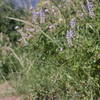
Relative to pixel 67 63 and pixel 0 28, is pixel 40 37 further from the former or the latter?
pixel 0 28

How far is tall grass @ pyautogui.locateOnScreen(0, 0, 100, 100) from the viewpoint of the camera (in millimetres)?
4090

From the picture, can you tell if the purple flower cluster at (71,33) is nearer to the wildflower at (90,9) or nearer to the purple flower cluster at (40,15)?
the wildflower at (90,9)

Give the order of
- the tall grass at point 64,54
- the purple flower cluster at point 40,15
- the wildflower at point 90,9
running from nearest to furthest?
the tall grass at point 64,54, the wildflower at point 90,9, the purple flower cluster at point 40,15

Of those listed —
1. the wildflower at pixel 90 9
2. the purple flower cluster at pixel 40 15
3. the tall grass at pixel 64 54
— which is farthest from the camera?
the purple flower cluster at pixel 40 15

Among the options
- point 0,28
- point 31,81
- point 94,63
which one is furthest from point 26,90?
point 0,28

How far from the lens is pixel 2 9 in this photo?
10.1 metres

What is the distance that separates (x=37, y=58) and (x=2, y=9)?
5662mm

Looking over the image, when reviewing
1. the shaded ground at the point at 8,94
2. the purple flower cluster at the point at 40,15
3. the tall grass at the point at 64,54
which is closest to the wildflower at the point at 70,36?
the tall grass at the point at 64,54

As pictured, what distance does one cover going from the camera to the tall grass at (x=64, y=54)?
4090mm

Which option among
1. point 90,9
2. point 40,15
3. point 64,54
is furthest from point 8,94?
point 90,9

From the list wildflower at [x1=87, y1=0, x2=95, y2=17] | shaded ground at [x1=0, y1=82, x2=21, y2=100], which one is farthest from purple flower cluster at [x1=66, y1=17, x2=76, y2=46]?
shaded ground at [x1=0, y1=82, x2=21, y2=100]

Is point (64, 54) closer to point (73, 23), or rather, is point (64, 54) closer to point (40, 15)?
point (73, 23)

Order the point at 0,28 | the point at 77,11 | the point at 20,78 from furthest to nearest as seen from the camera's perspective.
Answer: the point at 0,28
the point at 20,78
the point at 77,11

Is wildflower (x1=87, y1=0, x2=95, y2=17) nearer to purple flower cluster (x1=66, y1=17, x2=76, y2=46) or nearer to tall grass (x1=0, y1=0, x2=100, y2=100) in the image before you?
tall grass (x1=0, y1=0, x2=100, y2=100)
